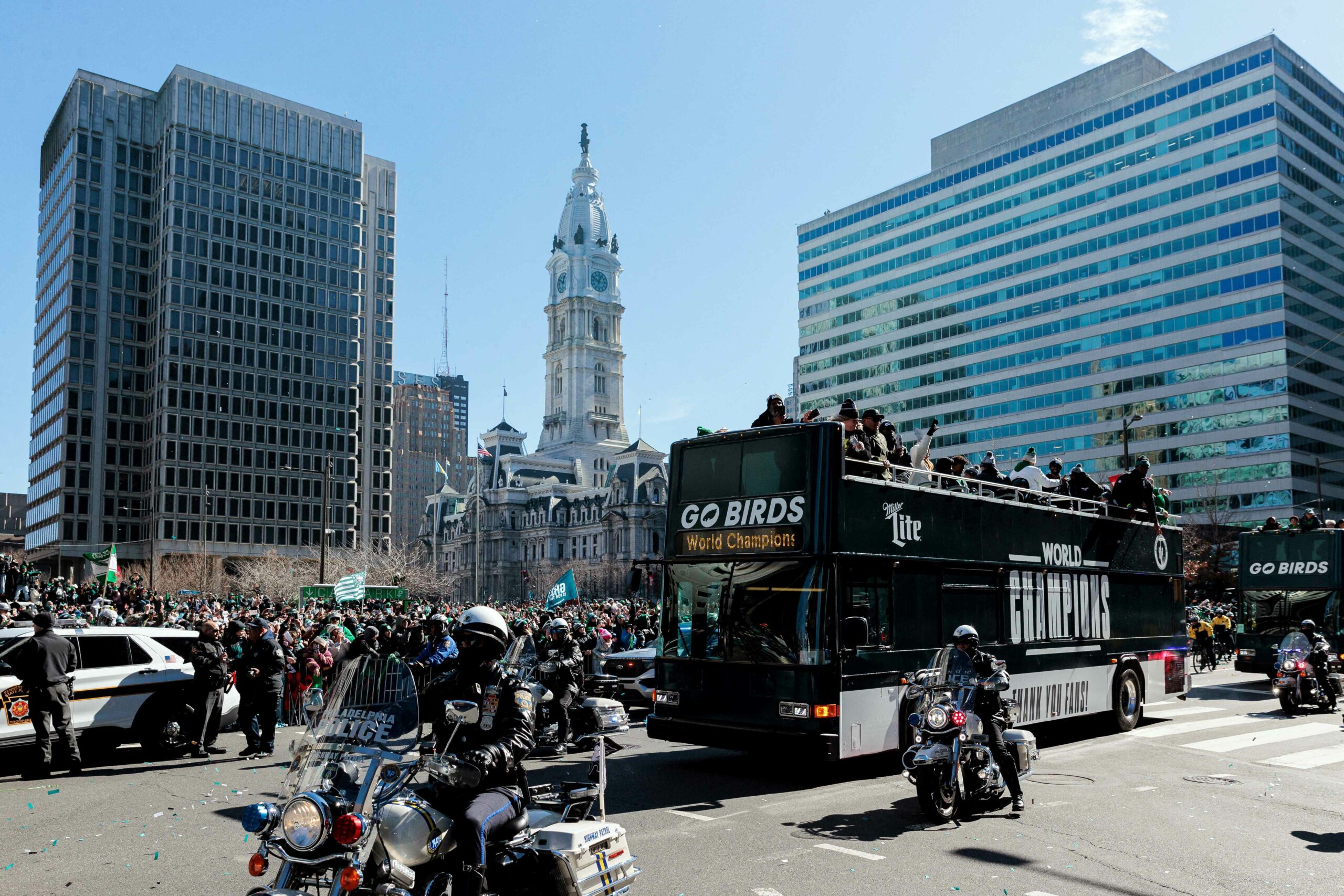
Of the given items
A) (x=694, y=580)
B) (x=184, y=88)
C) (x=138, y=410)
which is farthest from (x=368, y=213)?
(x=694, y=580)

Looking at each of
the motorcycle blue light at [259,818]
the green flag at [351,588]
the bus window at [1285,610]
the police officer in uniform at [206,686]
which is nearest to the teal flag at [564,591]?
the green flag at [351,588]

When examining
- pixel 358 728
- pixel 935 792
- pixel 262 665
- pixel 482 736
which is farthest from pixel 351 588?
pixel 358 728

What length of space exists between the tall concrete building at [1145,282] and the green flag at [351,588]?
62051mm

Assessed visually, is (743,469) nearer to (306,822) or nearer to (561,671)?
(561,671)

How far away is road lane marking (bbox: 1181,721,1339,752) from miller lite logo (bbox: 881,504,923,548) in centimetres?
559

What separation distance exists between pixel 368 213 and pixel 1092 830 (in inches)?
4432

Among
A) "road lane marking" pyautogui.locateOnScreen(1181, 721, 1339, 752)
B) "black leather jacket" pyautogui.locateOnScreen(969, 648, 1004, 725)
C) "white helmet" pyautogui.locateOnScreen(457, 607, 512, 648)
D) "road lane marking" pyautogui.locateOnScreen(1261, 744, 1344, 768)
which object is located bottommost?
"road lane marking" pyautogui.locateOnScreen(1181, 721, 1339, 752)

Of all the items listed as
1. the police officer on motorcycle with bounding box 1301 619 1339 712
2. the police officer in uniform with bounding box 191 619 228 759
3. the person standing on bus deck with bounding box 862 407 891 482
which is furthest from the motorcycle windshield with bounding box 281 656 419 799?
the police officer on motorcycle with bounding box 1301 619 1339 712

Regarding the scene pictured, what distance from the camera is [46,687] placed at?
11617mm

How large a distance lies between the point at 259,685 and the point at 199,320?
88797mm

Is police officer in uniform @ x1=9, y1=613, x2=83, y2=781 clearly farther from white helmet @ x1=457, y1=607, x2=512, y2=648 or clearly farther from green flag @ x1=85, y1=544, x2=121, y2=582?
green flag @ x1=85, y1=544, x2=121, y2=582

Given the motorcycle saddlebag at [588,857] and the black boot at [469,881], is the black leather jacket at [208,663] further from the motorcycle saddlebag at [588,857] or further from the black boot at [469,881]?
the black boot at [469,881]

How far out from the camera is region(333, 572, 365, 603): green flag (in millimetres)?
30531

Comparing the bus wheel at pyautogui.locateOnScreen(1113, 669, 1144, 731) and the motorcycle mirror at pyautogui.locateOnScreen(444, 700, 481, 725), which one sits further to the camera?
the bus wheel at pyautogui.locateOnScreen(1113, 669, 1144, 731)
